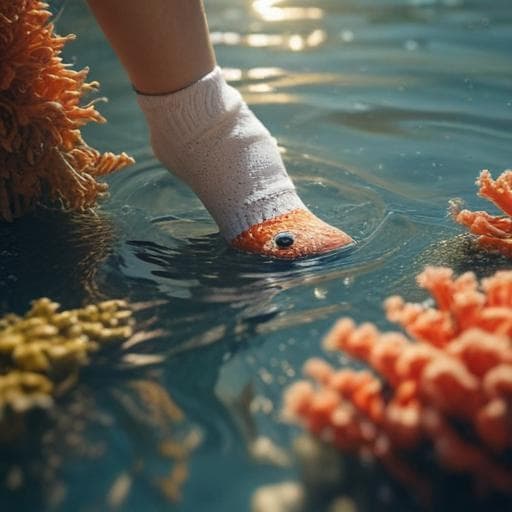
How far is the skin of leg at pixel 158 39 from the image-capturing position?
3.65 feet

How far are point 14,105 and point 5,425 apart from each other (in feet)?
1.98

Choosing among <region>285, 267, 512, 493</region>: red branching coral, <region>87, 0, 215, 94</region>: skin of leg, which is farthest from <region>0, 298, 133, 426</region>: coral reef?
<region>87, 0, 215, 94</region>: skin of leg

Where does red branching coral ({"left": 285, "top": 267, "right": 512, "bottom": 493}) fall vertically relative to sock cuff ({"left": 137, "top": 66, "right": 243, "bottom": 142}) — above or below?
below

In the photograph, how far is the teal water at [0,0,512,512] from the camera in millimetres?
740

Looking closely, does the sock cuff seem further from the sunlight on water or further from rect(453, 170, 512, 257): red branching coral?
the sunlight on water

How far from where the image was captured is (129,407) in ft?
2.64

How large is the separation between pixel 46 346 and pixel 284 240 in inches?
17.5

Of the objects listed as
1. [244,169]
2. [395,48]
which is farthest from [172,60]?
[395,48]

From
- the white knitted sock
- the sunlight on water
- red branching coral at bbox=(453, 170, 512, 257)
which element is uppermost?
the sunlight on water

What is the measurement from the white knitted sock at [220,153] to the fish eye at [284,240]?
0.06 m

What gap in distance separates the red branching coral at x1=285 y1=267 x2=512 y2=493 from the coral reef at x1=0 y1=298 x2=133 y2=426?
0.25 meters

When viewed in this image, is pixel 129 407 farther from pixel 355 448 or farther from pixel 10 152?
pixel 10 152

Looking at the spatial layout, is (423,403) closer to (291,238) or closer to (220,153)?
(291,238)

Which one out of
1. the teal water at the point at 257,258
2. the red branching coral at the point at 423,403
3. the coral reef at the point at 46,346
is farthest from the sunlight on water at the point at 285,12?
the red branching coral at the point at 423,403
